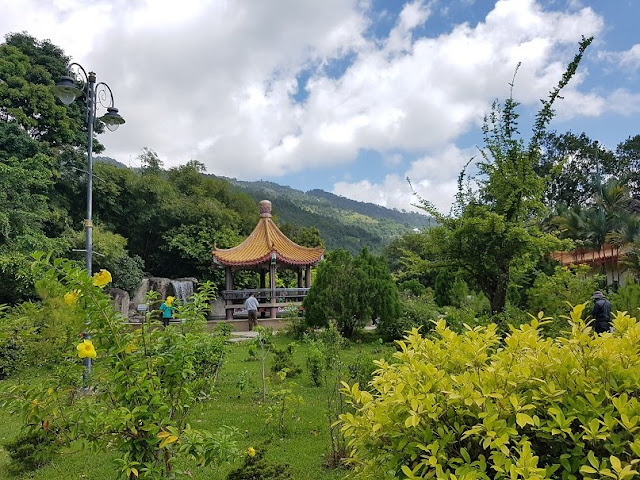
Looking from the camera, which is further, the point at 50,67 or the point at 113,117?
the point at 50,67

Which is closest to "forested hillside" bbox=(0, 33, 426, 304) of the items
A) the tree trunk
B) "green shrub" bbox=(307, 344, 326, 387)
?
the tree trunk

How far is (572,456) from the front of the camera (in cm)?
148

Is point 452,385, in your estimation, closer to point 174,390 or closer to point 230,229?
point 174,390

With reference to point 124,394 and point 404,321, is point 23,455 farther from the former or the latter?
point 404,321

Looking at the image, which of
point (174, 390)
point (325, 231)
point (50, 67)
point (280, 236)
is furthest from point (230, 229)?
point (325, 231)

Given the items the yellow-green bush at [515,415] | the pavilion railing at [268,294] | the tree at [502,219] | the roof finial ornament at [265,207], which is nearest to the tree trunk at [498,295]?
the tree at [502,219]

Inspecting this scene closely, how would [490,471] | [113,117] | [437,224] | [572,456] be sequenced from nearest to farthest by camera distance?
[572,456] < [490,471] < [113,117] < [437,224]

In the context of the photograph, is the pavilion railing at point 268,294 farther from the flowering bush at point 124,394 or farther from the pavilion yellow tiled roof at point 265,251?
the flowering bush at point 124,394

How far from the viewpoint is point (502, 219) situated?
20.7 feet

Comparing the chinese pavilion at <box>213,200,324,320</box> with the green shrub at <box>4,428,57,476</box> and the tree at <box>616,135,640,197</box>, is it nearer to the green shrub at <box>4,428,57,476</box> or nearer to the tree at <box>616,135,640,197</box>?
the green shrub at <box>4,428,57,476</box>

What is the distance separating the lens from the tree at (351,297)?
11453 mm

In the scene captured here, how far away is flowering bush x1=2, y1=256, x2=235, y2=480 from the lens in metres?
2.18

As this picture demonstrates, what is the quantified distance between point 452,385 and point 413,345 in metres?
0.34

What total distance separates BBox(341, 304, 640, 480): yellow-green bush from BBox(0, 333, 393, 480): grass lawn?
4.79 feet
